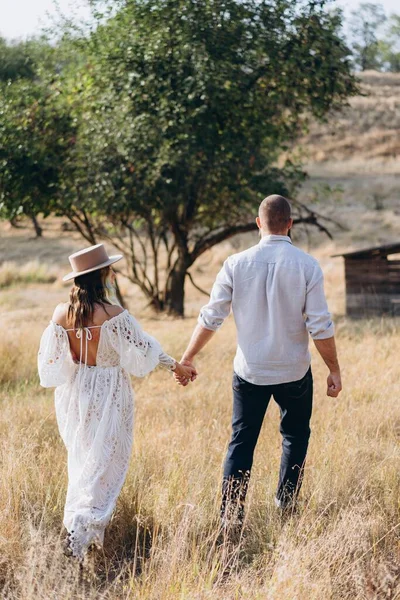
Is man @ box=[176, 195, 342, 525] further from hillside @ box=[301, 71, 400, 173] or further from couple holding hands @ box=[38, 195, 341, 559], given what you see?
hillside @ box=[301, 71, 400, 173]

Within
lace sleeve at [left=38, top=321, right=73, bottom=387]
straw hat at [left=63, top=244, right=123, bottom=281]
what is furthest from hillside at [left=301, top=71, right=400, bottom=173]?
lace sleeve at [left=38, top=321, right=73, bottom=387]

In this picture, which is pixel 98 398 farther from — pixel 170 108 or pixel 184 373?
pixel 170 108

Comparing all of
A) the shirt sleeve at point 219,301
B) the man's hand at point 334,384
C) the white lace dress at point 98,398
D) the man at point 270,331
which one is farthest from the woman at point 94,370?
the man's hand at point 334,384

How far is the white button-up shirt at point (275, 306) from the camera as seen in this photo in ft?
14.3

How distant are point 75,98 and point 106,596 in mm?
12688

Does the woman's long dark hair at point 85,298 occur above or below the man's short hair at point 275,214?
below

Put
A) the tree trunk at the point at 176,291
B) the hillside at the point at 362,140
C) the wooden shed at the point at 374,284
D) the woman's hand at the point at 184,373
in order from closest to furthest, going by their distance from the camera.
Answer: the woman's hand at the point at 184,373, the wooden shed at the point at 374,284, the tree trunk at the point at 176,291, the hillside at the point at 362,140

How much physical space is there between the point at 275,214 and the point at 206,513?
→ 73.0 inches

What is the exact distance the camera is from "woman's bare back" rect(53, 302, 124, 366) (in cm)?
436

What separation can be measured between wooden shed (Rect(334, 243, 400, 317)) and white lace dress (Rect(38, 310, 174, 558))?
12.1m

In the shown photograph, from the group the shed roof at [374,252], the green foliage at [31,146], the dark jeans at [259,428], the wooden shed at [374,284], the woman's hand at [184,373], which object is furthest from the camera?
the wooden shed at [374,284]

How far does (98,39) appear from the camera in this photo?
14.5m

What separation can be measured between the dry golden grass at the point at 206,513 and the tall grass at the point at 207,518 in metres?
0.01

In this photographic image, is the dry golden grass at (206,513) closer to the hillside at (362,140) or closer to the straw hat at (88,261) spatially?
the straw hat at (88,261)
